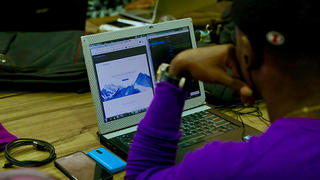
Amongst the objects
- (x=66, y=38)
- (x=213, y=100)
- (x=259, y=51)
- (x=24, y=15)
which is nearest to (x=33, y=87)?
(x=66, y=38)

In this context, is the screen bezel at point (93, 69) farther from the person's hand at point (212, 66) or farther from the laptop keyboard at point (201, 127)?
the person's hand at point (212, 66)

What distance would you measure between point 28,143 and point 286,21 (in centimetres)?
83

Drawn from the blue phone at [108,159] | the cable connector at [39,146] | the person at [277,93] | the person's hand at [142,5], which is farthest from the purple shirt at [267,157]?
the person's hand at [142,5]

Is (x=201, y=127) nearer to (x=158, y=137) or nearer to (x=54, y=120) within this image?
(x=158, y=137)

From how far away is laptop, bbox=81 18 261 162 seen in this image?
1268mm

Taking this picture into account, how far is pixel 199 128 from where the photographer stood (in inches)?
52.2

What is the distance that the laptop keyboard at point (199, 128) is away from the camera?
1.25 metres

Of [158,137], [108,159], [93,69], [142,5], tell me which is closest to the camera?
[158,137]

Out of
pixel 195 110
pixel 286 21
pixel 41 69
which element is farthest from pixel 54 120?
pixel 286 21

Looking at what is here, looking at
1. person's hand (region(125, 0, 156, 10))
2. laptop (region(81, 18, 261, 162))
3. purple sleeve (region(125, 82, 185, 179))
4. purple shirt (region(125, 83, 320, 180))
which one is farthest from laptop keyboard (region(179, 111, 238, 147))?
person's hand (region(125, 0, 156, 10))

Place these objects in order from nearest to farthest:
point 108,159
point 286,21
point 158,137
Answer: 1. point 286,21
2. point 158,137
3. point 108,159

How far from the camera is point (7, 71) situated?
5.26ft

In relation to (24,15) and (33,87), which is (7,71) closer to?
(33,87)

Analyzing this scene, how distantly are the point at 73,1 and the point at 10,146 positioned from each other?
1384 mm
